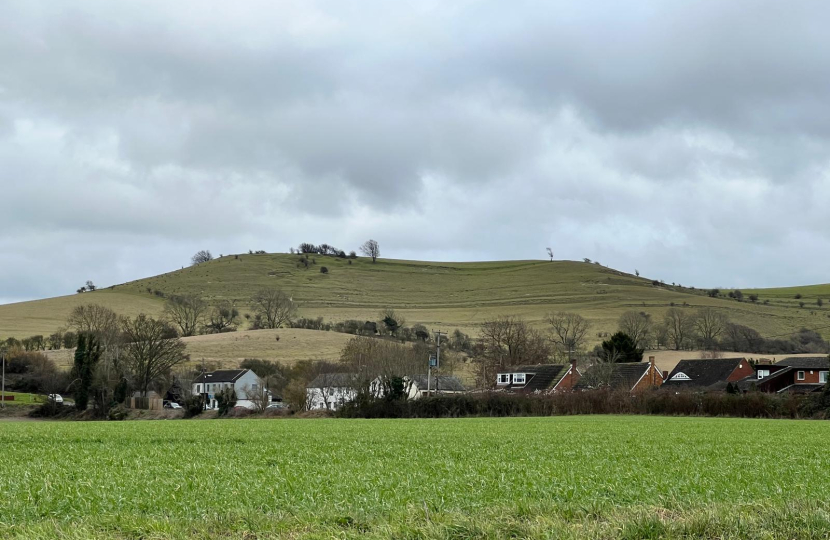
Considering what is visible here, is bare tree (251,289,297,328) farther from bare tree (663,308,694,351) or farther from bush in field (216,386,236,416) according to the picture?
bush in field (216,386,236,416)

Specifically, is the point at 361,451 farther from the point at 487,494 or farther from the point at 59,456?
the point at 487,494

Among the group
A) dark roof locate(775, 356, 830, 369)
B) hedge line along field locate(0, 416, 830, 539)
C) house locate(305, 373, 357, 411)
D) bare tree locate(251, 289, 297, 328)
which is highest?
bare tree locate(251, 289, 297, 328)

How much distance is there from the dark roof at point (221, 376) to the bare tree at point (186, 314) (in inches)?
1391

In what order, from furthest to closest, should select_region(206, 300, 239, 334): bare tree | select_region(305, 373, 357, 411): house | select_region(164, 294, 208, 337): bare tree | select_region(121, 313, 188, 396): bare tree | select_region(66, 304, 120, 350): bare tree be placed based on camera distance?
select_region(206, 300, 239, 334): bare tree → select_region(164, 294, 208, 337): bare tree → select_region(66, 304, 120, 350): bare tree → select_region(121, 313, 188, 396): bare tree → select_region(305, 373, 357, 411): house

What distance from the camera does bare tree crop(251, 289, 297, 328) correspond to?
15825 centimetres

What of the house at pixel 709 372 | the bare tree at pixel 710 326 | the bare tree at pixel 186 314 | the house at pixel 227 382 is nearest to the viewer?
the house at pixel 709 372

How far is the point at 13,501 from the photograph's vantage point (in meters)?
11.2

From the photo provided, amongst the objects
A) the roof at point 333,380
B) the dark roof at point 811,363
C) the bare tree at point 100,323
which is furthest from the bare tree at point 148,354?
the dark roof at point 811,363

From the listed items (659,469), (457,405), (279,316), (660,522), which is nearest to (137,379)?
(457,405)

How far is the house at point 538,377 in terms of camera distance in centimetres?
9875

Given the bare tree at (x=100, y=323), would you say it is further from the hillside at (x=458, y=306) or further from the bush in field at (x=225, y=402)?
the bush in field at (x=225, y=402)

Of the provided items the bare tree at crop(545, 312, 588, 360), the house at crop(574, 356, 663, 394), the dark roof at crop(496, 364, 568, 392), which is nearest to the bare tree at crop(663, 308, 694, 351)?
the bare tree at crop(545, 312, 588, 360)

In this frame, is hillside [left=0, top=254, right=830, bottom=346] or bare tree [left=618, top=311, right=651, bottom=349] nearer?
bare tree [left=618, top=311, right=651, bottom=349]

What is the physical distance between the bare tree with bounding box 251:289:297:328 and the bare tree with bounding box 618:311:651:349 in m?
65.6
